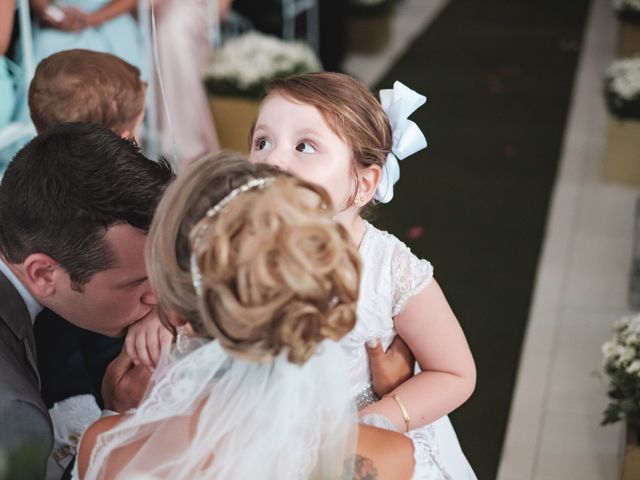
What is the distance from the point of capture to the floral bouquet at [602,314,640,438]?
115 inches

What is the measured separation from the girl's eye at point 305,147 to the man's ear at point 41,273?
21.6 inches

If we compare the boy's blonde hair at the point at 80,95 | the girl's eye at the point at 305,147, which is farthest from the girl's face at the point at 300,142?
the boy's blonde hair at the point at 80,95

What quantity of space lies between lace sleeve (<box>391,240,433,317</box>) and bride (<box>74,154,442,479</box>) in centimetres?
45

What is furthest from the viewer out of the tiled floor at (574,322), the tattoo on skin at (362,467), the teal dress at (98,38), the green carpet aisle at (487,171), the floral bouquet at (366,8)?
the floral bouquet at (366,8)

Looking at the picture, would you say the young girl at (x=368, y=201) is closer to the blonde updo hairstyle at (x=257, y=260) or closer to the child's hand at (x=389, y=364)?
the child's hand at (x=389, y=364)

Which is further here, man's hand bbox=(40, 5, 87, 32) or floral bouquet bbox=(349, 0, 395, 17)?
floral bouquet bbox=(349, 0, 395, 17)

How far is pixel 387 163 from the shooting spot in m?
2.24

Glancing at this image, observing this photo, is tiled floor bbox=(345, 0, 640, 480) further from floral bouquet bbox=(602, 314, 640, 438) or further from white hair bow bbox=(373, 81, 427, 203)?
white hair bow bbox=(373, 81, 427, 203)

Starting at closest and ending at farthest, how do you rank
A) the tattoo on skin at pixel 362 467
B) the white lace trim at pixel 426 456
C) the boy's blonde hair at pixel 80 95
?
the tattoo on skin at pixel 362 467 → the white lace trim at pixel 426 456 → the boy's blonde hair at pixel 80 95

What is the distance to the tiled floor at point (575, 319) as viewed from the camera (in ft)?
11.4

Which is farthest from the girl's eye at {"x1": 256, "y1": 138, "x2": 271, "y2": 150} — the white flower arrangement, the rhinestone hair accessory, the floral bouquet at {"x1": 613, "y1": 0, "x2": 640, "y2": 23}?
the floral bouquet at {"x1": 613, "y1": 0, "x2": 640, "y2": 23}

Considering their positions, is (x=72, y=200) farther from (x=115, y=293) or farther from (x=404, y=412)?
(x=404, y=412)

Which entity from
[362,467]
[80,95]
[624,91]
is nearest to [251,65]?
[624,91]

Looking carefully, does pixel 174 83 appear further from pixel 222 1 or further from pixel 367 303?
pixel 367 303
